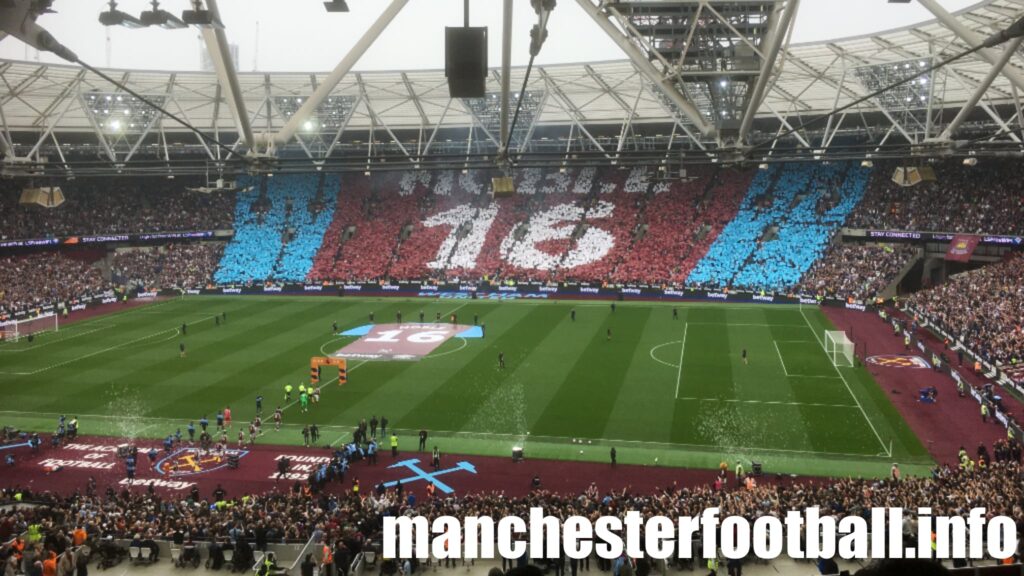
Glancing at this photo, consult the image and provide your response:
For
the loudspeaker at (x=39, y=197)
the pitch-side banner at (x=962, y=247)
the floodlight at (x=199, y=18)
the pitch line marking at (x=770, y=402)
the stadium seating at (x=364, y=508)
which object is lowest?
the pitch line marking at (x=770, y=402)

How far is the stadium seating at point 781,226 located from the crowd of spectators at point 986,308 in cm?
1117

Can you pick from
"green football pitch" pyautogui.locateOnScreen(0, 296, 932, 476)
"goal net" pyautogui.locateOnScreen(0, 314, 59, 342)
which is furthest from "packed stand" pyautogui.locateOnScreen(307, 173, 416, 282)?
"goal net" pyautogui.locateOnScreen(0, 314, 59, 342)

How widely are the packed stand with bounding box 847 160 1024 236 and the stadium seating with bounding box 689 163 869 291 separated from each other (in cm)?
227

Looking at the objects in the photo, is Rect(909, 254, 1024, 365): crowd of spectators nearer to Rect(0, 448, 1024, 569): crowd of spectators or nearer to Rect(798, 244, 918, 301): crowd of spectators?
Rect(798, 244, 918, 301): crowd of spectators

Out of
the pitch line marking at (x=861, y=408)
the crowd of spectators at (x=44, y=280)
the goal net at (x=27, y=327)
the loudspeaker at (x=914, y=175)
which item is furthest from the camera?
the crowd of spectators at (x=44, y=280)

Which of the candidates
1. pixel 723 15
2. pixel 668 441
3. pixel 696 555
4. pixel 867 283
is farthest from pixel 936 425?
pixel 867 283

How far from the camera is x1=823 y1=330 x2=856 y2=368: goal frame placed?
1512 inches

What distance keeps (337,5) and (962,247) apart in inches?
2035

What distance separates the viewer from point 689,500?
19.8 m

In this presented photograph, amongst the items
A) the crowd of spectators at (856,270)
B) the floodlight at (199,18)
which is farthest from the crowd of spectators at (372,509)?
the crowd of spectators at (856,270)

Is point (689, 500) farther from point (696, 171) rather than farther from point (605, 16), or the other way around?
point (696, 171)

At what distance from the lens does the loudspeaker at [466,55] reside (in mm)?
11180

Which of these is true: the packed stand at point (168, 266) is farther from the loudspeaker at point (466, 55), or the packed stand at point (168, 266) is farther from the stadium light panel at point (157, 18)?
the loudspeaker at point (466, 55)

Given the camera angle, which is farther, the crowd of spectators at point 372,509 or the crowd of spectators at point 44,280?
the crowd of spectators at point 44,280
